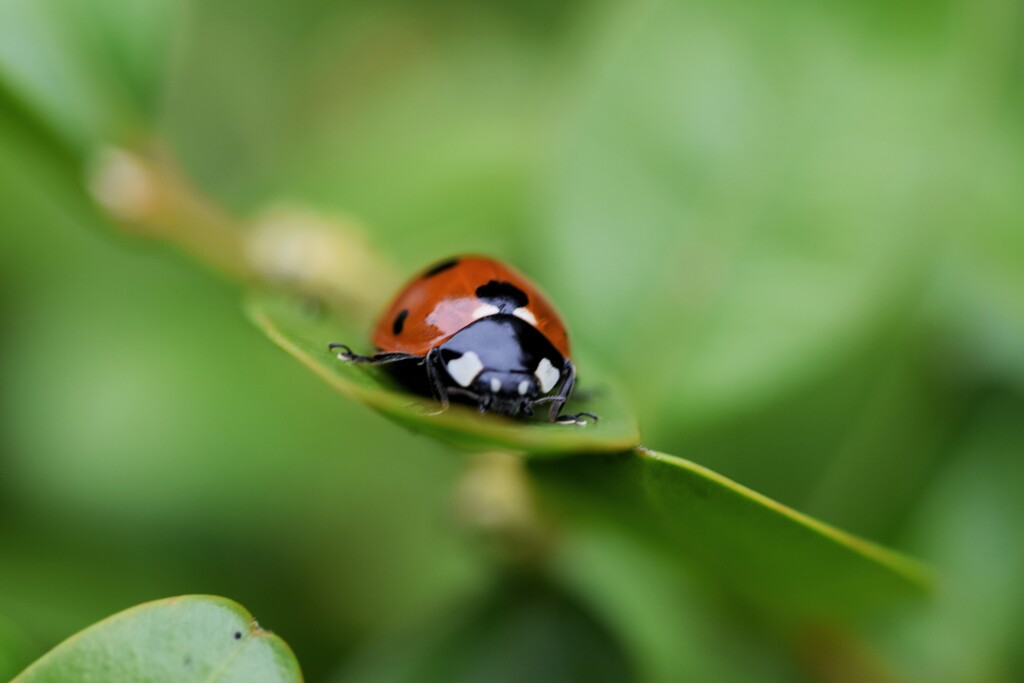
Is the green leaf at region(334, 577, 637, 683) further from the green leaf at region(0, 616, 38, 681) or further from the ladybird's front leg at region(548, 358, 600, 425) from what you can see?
the green leaf at region(0, 616, 38, 681)

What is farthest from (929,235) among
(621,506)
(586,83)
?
(621,506)

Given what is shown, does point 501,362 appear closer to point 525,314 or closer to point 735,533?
point 525,314

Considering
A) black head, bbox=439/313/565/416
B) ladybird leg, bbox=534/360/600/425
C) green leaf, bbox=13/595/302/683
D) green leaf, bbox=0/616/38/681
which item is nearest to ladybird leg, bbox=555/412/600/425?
ladybird leg, bbox=534/360/600/425

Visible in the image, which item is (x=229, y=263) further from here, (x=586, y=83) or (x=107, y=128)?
(x=586, y=83)

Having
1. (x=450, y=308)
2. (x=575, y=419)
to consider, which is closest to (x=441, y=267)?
(x=450, y=308)

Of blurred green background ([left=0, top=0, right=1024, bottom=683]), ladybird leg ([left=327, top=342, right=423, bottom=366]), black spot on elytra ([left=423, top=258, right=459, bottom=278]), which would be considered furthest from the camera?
blurred green background ([left=0, top=0, right=1024, bottom=683])

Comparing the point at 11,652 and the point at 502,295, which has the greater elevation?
the point at 502,295
